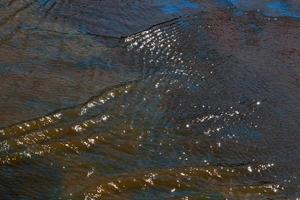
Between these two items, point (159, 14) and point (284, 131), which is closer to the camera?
point (284, 131)

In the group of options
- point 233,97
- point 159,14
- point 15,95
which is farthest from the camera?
point 159,14

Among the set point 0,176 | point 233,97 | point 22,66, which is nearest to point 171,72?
point 233,97

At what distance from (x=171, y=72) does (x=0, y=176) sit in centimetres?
220

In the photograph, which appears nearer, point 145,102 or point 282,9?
point 145,102

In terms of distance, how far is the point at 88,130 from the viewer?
13.7 ft

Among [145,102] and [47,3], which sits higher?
[47,3]

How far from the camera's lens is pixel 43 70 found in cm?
495

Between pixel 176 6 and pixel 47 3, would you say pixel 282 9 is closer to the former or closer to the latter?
pixel 176 6

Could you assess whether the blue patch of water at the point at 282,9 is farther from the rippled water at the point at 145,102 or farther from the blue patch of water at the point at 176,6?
the blue patch of water at the point at 176,6

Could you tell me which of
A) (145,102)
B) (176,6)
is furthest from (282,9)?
(145,102)

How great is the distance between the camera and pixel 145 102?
466cm

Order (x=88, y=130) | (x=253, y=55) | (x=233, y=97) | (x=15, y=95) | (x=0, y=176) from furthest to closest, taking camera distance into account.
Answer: (x=253, y=55) < (x=233, y=97) < (x=15, y=95) < (x=88, y=130) < (x=0, y=176)

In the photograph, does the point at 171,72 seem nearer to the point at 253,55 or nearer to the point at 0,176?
the point at 253,55

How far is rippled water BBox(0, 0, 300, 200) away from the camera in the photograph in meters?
3.75
